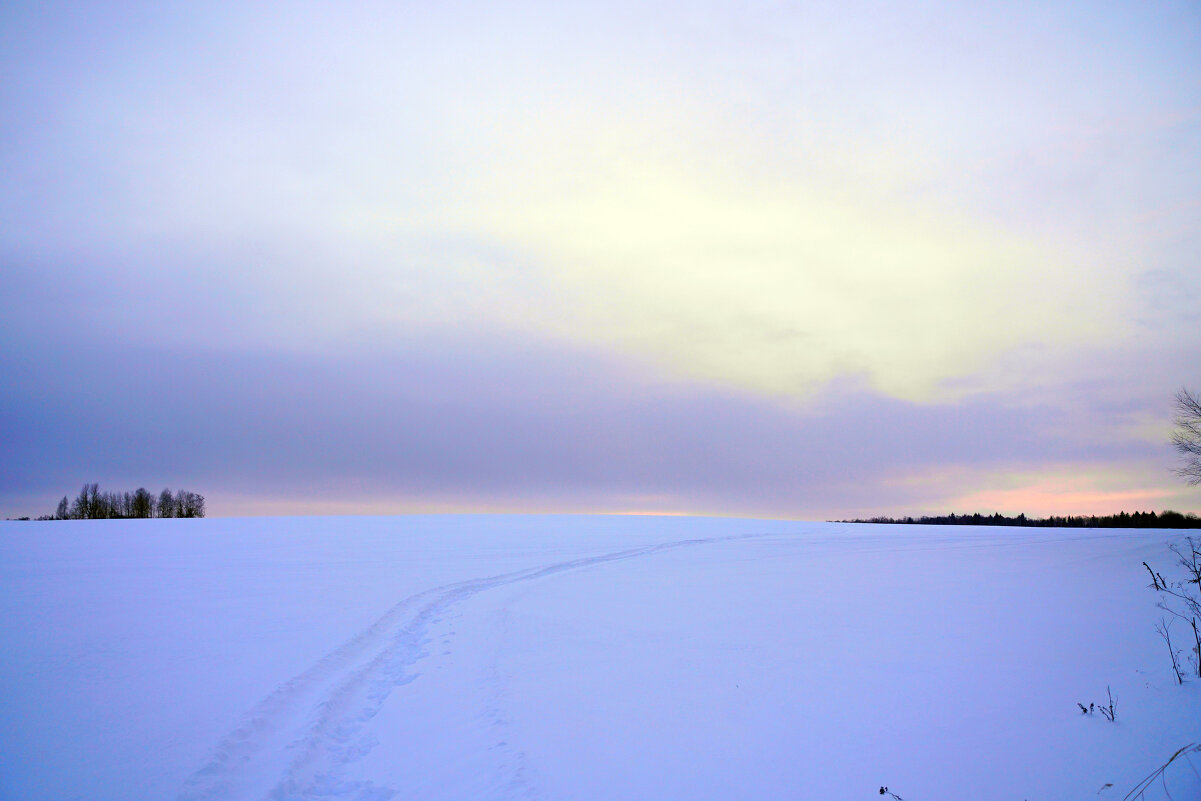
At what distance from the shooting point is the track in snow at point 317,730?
4707 millimetres

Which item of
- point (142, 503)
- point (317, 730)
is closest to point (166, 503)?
point (142, 503)

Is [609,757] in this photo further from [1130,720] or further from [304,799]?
[1130,720]

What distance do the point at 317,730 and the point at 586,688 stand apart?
2.76 m

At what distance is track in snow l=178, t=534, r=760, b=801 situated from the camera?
4707 millimetres

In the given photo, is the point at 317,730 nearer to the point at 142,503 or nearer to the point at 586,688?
the point at 586,688

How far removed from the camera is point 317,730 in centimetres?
574

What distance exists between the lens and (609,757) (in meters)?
5.21

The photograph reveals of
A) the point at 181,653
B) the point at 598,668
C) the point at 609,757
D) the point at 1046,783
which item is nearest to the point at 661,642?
the point at 598,668

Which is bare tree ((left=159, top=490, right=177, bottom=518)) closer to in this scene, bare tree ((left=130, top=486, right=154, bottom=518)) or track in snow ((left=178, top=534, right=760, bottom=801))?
bare tree ((left=130, top=486, right=154, bottom=518))

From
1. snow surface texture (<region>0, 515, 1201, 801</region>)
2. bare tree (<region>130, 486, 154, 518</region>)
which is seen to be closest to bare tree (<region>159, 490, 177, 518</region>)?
bare tree (<region>130, 486, 154, 518</region>)

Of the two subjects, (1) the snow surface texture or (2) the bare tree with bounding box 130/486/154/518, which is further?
(2) the bare tree with bounding box 130/486/154/518

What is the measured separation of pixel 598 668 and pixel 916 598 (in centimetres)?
Result: 694

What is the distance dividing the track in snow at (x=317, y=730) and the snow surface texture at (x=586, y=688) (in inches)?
1.2

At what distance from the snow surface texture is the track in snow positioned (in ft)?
0.10
